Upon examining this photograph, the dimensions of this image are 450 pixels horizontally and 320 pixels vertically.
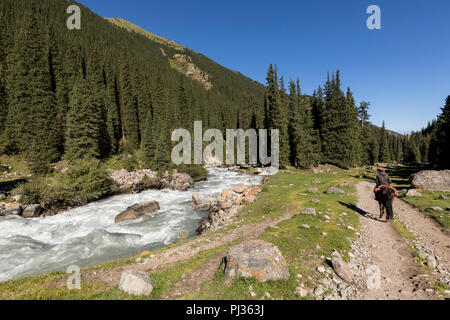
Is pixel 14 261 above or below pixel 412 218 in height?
below

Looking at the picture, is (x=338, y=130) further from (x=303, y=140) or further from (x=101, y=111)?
(x=101, y=111)

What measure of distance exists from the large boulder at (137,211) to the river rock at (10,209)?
10575mm

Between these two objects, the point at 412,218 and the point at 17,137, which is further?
the point at 17,137

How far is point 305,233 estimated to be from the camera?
32.6ft

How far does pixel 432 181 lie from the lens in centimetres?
1873

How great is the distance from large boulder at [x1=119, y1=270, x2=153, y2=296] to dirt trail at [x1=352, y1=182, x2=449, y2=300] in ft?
21.3

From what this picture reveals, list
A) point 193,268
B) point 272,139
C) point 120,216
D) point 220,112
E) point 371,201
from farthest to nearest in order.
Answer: point 220,112 < point 272,139 < point 120,216 < point 371,201 < point 193,268

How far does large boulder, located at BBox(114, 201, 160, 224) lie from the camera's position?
18.5 metres

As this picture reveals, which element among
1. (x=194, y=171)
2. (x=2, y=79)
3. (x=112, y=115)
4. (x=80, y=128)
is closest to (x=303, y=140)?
(x=194, y=171)

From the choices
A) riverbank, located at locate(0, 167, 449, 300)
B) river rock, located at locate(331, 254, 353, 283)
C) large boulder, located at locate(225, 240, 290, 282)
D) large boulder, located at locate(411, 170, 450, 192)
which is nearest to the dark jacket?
riverbank, located at locate(0, 167, 449, 300)

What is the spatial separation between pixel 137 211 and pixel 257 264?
17.5 meters
